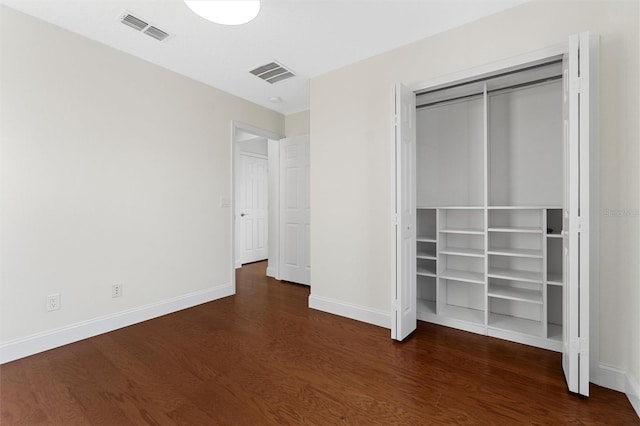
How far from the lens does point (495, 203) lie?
2.94 metres

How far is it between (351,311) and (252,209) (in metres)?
3.76

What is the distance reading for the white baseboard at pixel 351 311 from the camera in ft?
9.44

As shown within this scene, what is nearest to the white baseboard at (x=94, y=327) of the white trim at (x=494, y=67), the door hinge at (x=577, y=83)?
the white trim at (x=494, y=67)

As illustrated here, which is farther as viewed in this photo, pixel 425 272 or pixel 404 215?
pixel 425 272

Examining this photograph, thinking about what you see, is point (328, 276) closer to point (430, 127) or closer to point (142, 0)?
point (430, 127)

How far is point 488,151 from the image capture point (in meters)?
2.92

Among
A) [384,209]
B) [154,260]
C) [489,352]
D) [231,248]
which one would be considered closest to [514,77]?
[384,209]

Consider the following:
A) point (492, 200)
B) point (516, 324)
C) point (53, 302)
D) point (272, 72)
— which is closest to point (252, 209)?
point (272, 72)

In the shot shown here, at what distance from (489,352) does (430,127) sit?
7.54 ft

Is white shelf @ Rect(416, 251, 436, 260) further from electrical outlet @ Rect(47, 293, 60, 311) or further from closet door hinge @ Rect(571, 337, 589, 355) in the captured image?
electrical outlet @ Rect(47, 293, 60, 311)

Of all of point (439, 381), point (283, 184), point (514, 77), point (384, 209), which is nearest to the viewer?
point (439, 381)

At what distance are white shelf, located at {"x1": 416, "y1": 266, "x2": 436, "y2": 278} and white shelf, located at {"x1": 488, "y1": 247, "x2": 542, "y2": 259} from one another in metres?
0.60

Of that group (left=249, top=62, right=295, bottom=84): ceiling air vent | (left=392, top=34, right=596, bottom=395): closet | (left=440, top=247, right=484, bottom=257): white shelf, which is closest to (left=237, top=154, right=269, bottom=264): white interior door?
(left=249, top=62, right=295, bottom=84): ceiling air vent

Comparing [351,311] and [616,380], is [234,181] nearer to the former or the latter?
[351,311]
